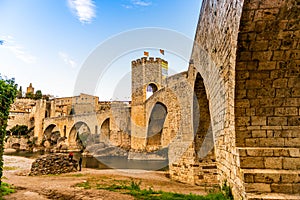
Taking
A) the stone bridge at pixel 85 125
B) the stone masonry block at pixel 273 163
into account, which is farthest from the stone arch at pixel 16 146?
the stone masonry block at pixel 273 163

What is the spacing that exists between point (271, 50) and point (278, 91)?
663 mm

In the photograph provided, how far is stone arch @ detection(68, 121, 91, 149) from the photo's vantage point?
31836 millimetres

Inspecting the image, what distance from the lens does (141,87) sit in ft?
82.9

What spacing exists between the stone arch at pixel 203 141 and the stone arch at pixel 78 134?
25.7 metres

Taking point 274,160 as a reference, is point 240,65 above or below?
above

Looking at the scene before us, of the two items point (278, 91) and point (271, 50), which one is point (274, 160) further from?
point (271, 50)

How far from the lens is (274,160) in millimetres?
2975

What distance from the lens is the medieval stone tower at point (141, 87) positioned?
23.9 m

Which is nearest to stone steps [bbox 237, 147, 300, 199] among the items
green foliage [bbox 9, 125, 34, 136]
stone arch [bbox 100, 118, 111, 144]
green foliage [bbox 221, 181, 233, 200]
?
green foliage [bbox 221, 181, 233, 200]

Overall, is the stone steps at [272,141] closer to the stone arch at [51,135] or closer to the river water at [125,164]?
the river water at [125,164]

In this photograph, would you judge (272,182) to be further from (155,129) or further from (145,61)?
(145,61)

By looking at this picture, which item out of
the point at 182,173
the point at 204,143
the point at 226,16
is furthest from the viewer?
the point at 182,173

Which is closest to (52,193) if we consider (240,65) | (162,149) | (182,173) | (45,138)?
(182,173)

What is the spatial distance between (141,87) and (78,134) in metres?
14.4
